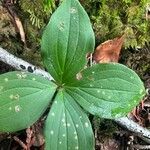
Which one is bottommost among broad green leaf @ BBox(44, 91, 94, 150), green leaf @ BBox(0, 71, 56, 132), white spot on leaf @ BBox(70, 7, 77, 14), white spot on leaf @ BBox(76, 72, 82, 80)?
broad green leaf @ BBox(44, 91, 94, 150)

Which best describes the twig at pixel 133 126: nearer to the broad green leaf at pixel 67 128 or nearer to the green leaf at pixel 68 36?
the broad green leaf at pixel 67 128

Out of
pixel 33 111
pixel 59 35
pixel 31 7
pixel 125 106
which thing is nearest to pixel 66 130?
pixel 33 111

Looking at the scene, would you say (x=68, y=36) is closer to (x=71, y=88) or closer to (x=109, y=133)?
(x=71, y=88)

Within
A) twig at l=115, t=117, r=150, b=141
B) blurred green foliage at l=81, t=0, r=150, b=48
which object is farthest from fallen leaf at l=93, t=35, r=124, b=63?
twig at l=115, t=117, r=150, b=141

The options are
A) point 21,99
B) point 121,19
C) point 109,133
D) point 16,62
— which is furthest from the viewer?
point 121,19

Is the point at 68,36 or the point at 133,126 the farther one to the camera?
the point at 133,126

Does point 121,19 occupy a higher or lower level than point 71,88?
higher

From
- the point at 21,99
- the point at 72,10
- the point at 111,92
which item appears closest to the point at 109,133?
the point at 111,92

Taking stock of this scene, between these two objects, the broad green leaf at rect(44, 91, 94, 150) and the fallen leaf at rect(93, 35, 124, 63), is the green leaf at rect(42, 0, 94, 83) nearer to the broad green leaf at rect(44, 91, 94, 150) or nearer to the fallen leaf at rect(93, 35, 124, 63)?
the broad green leaf at rect(44, 91, 94, 150)
